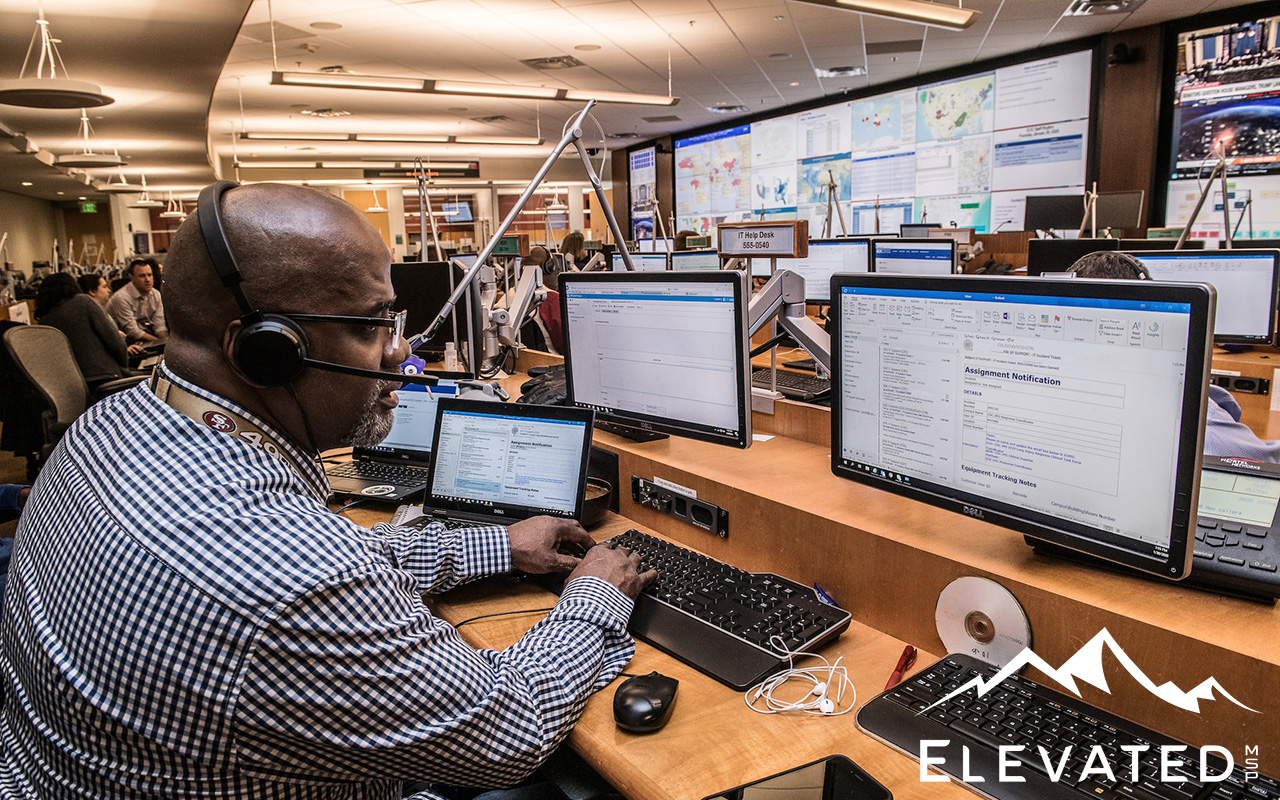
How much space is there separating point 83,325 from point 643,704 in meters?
5.48

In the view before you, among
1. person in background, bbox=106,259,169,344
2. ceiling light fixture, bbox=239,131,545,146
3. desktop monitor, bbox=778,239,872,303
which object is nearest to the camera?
desktop monitor, bbox=778,239,872,303

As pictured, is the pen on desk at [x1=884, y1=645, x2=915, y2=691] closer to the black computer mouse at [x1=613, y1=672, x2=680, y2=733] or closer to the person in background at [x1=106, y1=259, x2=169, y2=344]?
the black computer mouse at [x1=613, y1=672, x2=680, y2=733]

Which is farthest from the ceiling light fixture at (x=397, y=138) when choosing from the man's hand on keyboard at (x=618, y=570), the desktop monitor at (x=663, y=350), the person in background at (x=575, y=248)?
the man's hand on keyboard at (x=618, y=570)

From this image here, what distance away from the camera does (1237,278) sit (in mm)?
3113

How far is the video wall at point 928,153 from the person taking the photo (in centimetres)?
711

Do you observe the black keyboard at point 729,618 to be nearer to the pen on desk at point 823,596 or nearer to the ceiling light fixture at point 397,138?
the pen on desk at point 823,596

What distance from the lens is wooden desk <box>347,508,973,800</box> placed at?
871 millimetres

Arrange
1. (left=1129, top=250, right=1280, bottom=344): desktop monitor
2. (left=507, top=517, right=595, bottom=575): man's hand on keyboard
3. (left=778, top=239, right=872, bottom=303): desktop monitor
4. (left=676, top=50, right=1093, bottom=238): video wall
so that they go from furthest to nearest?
(left=676, top=50, right=1093, bottom=238): video wall → (left=778, top=239, right=872, bottom=303): desktop monitor → (left=1129, top=250, right=1280, bottom=344): desktop monitor → (left=507, top=517, right=595, bottom=575): man's hand on keyboard

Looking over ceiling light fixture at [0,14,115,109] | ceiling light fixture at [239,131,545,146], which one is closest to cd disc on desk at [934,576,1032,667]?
ceiling light fixture at [0,14,115,109]

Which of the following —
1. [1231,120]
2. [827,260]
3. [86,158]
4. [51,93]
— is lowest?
[827,260]

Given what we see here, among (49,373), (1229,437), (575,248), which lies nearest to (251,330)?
(1229,437)

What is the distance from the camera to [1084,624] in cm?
92

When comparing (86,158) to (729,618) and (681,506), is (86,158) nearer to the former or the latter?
(681,506)

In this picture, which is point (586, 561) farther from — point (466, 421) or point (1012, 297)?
point (1012, 297)
